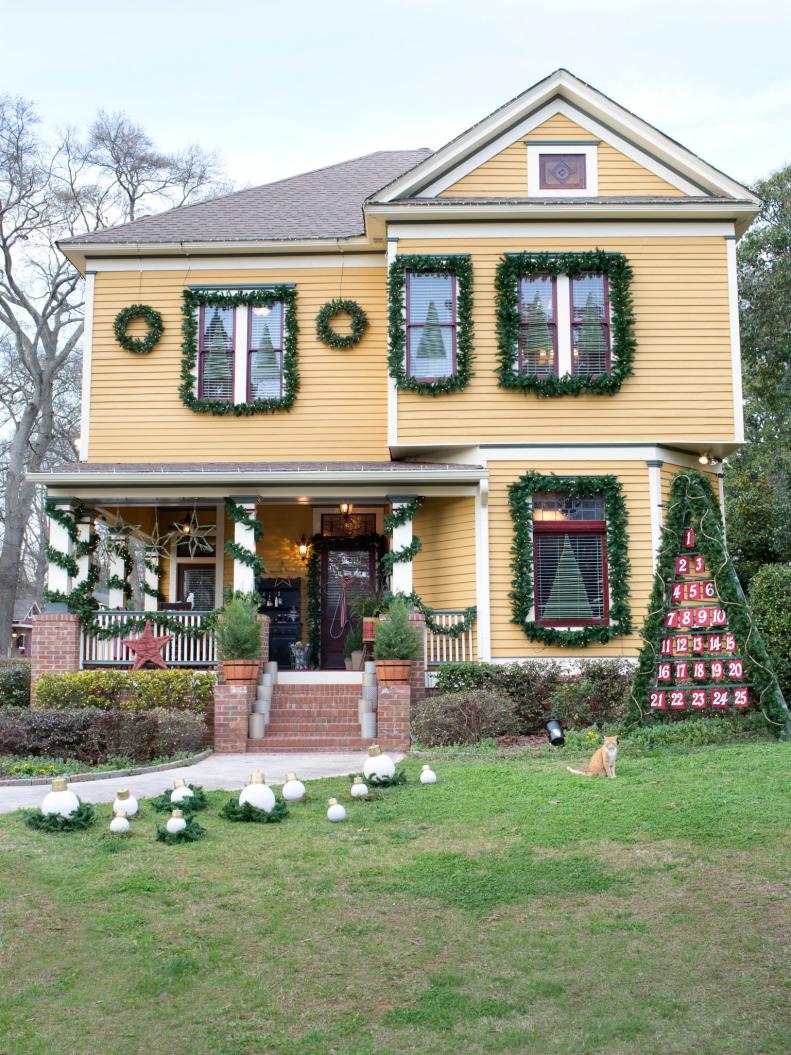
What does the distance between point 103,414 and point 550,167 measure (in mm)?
7877

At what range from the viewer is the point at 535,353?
15836 millimetres

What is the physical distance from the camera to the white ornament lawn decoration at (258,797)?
8273mm

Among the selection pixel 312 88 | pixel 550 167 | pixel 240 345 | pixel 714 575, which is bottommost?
pixel 714 575

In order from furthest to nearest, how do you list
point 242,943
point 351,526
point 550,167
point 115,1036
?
1. point 351,526
2. point 550,167
3. point 242,943
4. point 115,1036

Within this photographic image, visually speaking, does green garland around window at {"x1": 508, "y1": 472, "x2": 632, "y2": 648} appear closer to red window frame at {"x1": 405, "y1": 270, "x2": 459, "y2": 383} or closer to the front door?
red window frame at {"x1": 405, "y1": 270, "x2": 459, "y2": 383}

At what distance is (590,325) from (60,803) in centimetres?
1076

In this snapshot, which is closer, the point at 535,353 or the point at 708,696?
the point at 708,696

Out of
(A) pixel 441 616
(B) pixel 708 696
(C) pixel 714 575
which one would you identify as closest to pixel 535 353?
(A) pixel 441 616

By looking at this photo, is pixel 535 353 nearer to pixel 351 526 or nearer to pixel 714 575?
pixel 351 526

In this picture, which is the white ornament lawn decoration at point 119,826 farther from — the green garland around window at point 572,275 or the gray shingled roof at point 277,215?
the gray shingled roof at point 277,215

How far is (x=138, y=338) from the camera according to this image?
1703cm

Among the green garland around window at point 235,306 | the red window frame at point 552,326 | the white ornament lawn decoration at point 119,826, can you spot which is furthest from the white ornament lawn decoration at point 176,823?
the green garland around window at point 235,306

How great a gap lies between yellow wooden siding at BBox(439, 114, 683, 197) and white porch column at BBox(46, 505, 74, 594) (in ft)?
24.3

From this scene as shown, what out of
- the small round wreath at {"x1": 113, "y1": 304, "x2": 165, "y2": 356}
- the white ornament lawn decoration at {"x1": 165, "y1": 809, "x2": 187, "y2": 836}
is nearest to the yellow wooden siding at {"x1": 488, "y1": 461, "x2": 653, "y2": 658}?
the small round wreath at {"x1": 113, "y1": 304, "x2": 165, "y2": 356}
